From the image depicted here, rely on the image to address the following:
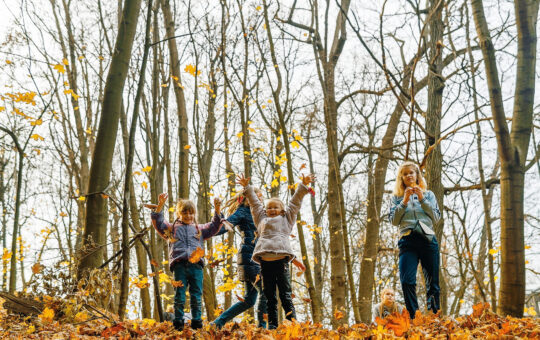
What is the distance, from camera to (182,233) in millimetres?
4625

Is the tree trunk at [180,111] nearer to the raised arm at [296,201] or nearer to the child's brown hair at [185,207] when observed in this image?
the child's brown hair at [185,207]

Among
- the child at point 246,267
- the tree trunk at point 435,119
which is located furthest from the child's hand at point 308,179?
the tree trunk at point 435,119

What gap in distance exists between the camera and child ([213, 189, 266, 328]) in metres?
4.54

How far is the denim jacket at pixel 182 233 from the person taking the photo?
4448 millimetres

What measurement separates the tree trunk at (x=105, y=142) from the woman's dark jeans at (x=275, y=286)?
5.87 ft

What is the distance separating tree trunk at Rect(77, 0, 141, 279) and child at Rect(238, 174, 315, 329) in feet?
5.26

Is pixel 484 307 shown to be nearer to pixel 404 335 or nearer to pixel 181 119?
pixel 404 335

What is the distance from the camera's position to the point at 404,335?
259 centimetres

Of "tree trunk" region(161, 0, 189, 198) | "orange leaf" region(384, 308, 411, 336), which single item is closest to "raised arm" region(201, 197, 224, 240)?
"tree trunk" region(161, 0, 189, 198)

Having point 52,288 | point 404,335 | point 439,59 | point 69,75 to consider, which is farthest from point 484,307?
point 69,75

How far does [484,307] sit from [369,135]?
454 inches

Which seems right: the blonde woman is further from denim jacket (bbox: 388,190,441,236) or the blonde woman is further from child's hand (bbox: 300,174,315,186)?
child's hand (bbox: 300,174,315,186)

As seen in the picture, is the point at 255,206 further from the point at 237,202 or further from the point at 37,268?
the point at 37,268

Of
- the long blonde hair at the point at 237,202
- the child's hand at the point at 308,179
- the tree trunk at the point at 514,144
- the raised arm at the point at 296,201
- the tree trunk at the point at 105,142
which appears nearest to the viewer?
the tree trunk at the point at 514,144
